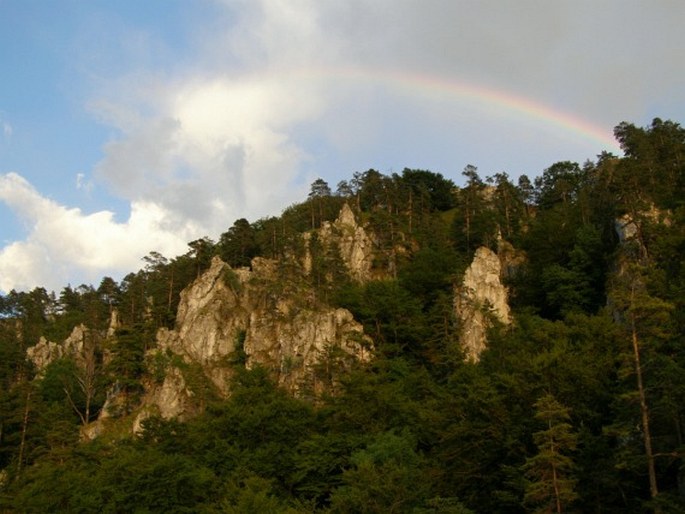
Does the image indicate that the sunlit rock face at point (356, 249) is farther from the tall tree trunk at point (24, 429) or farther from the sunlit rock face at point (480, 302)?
the tall tree trunk at point (24, 429)

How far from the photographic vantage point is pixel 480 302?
67000 mm

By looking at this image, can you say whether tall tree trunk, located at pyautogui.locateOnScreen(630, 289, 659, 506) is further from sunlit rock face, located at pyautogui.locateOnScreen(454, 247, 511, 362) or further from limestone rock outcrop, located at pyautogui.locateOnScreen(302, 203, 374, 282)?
limestone rock outcrop, located at pyautogui.locateOnScreen(302, 203, 374, 282)

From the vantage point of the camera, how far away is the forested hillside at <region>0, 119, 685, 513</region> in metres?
28.2

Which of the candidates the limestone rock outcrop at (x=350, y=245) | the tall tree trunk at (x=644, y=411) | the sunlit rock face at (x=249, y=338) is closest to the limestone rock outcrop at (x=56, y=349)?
the sunlit rock face at (x=249, y=338)

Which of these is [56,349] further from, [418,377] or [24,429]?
[418,377]

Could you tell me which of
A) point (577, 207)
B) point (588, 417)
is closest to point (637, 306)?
point (588, 417)

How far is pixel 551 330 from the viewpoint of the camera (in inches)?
1911

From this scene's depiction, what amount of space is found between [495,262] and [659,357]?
48.3 meters

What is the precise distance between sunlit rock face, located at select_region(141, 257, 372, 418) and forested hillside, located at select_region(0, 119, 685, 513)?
36.2 inches

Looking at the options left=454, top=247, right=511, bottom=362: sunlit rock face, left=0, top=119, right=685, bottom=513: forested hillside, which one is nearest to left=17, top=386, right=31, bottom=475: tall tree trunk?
left=0, top=119, right=685, bottom=513: forested hillside

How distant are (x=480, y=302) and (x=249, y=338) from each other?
2781cm

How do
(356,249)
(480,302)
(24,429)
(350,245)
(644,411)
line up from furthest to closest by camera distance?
(350,245) < (356,249) < (480,302) < (24,429) < (644,411)

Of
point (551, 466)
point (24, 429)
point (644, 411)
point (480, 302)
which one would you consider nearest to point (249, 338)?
point (24, 429)

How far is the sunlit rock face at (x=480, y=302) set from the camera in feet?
212
